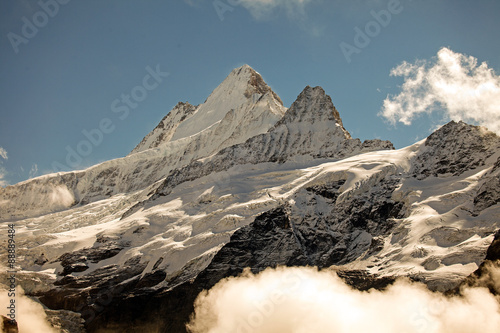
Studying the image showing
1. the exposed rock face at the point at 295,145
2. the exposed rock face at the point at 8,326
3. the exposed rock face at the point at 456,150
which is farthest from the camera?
the exposed rock face at the point at 295,145

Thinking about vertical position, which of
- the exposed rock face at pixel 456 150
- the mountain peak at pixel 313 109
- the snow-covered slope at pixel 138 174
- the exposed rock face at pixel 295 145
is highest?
the snow-covered slope at pixel 138 174

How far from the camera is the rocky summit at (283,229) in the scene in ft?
253

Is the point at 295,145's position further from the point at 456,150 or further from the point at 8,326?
the point at 8,326

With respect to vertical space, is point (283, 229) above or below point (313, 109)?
below

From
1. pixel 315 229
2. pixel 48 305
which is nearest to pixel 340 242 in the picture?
pixel 315 229

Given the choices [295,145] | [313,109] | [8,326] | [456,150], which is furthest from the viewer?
[313,109]

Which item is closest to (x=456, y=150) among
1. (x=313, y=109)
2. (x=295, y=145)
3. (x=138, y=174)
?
(x=295, y=145)

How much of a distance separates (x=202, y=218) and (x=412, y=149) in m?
46.1

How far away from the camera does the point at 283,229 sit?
90.8 metres

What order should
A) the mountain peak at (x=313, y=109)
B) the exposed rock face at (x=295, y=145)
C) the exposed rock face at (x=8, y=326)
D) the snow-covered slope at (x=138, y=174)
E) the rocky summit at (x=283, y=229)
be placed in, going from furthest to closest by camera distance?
the snow-covered slope at (x=138, y=174) → the mountain peak at (x=313, y=109) → the exposed rock face at (x=295, y=145) → the rocky summit at (x=283, y=229) → the exposed rock face at (x=8, y=326)

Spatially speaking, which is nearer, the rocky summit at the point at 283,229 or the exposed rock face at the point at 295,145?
the rocky summit at the point at 283,229

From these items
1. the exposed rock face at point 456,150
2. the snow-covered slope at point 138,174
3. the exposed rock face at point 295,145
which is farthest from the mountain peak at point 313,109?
the exposed rock face at point 456,150

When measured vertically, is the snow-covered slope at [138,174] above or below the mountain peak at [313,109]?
above

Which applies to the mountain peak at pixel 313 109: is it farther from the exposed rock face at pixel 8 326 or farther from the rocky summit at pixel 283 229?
the exposed rock face at pixel 8 326
